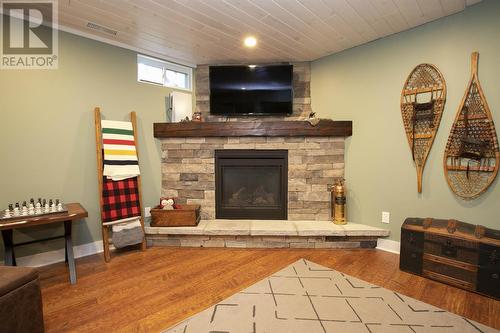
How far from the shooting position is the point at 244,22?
231 cm

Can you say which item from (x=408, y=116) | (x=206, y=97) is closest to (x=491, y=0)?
(x=408, y=116)

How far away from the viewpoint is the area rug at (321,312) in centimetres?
151

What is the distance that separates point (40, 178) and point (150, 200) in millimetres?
1134

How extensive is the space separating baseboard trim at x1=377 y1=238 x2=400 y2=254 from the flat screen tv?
194cm

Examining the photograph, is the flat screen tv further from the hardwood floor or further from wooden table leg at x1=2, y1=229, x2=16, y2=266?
wooden table leg at x1=2, y1=229, x2=16, y2=266

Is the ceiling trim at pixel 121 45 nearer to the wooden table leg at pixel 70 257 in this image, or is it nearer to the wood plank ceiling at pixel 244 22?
the wood plank ceiling at pixel 244 22

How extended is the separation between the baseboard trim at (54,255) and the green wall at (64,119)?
0.06 meters

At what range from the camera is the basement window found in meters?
3.04

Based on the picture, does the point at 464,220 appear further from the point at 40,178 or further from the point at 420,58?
the point at 40,178

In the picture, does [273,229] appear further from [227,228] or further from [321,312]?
[321,312]

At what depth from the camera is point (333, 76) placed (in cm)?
311

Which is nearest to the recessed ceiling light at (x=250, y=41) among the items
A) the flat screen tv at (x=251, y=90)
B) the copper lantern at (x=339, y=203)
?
the flat screen tv at (x=251, y=90)

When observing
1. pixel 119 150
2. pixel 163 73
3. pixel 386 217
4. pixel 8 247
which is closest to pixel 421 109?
pixel 386 217

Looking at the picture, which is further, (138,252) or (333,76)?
(333,76)
